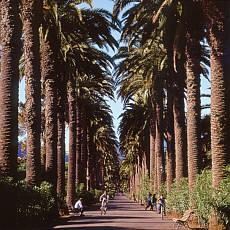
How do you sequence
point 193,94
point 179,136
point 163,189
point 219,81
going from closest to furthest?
1. point 219,81
2. point 193,94
3. point 179,136
4. point 163,189

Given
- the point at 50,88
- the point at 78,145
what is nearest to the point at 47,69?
the point at 50,88

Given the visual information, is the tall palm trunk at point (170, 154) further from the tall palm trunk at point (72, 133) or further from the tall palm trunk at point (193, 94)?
the tall palm trunk at point (193, 94)

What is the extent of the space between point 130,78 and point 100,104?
12012 millimetres

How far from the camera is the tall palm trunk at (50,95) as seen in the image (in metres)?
24.0

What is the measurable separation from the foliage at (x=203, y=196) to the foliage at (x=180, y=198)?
9.29 feet

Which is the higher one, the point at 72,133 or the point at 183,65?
the point at 183,65

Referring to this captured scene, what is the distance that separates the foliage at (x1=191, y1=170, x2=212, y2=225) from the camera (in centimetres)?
1549

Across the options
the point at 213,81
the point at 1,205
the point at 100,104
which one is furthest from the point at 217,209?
the point at 100,104

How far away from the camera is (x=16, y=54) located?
674 inches

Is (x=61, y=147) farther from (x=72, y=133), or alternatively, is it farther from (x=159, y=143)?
(x=159, y=143)

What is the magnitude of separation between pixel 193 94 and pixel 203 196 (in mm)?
6082

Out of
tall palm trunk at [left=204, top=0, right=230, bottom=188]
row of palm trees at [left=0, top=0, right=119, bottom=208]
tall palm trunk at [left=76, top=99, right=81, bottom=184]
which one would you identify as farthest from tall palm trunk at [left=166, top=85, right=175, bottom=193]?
tall palm trunk at [left=204, top=0, right=230, bottom=188]

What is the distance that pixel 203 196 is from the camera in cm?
1600

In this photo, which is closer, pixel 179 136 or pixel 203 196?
pixel 203 196
